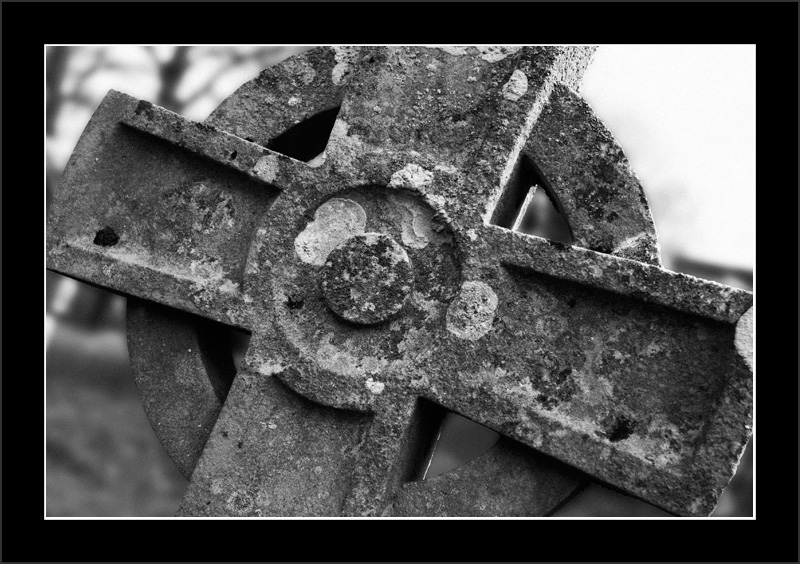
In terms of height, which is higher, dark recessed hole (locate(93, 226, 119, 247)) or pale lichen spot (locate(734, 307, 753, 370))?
pale lichen spot (locate(734, 307, 753, 370))

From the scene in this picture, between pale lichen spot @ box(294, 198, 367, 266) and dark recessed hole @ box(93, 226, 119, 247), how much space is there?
1.75 feet

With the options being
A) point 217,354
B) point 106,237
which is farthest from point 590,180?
point 106,237

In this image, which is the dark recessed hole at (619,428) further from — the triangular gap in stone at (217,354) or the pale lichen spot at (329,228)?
the triangular gap in stone at (217,354)

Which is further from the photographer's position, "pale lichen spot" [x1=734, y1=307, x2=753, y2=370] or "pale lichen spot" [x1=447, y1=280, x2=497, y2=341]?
"pale lichen spot" [x1=447, y1=280, x2=497, y2=341]

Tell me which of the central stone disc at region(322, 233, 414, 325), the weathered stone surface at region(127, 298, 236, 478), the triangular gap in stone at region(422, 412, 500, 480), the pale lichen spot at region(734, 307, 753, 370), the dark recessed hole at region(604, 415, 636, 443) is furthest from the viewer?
the triangular gap in stone at region(422, 412, 500, 480)

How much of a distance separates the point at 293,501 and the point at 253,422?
0.23 meters

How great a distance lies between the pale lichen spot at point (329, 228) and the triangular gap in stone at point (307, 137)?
178 millimetres

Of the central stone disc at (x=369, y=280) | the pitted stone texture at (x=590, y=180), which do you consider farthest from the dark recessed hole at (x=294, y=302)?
the pitted stone texture at (x=590, y=180)

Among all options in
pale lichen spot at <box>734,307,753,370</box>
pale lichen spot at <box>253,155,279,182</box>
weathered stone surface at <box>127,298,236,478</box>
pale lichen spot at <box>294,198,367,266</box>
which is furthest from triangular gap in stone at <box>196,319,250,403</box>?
pale lichen spot at <box>734,307,753,370</box>

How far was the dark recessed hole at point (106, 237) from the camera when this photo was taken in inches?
70.9

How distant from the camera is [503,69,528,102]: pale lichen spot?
5.49 ft

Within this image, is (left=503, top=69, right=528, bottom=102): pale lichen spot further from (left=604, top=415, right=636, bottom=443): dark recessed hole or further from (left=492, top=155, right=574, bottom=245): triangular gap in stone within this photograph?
(left=604, top=415, right=636, bottom=443): dark recessed hole

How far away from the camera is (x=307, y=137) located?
1.94 m

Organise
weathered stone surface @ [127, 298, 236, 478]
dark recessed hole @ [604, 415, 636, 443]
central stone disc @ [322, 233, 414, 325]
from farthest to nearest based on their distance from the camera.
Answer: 1. weathered stone surface @ [127, 298, 236, 478]
2. central stone disc @ [322, 233, 414, 325]
3. dark recessed hole @ [604, 415, 636, 443]
